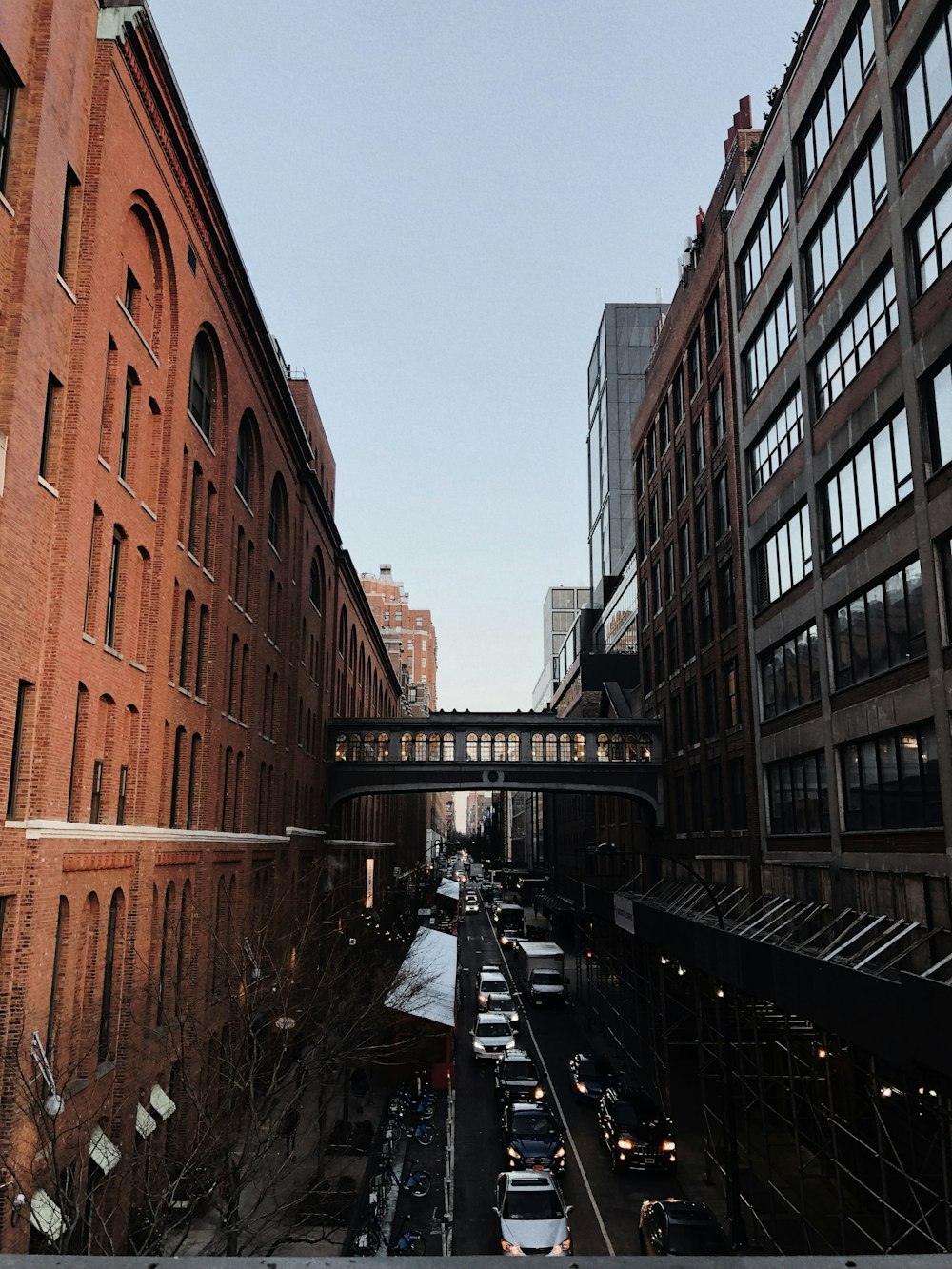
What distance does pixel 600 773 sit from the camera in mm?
54250

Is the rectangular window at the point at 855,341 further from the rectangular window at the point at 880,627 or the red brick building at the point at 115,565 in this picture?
the red brick building at the point at 115,565

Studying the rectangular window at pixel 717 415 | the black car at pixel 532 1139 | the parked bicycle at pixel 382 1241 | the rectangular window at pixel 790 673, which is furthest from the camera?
the rectangular window at pixel 717 415

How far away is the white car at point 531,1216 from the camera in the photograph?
21.5 metres

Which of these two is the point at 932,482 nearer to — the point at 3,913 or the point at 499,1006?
the point at 3,913

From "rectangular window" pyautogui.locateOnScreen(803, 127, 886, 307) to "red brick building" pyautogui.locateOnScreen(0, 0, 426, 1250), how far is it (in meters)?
17.5

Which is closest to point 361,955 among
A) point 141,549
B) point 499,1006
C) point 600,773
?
point 499,1006

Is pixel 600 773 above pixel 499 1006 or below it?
above

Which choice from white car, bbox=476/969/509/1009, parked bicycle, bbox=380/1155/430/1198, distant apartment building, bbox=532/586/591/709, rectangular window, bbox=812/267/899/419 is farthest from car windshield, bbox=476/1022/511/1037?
distant apartment building, bbox=532/586/591/709

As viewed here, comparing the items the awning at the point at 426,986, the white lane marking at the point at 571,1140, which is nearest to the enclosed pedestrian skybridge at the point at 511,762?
the awning at the point at 426,986

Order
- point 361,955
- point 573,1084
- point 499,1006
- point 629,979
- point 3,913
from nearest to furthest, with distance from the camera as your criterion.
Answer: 1. point 3,913
2. point 573,1084
3. point 361,955
4. point 499,1006
5. point 629,979

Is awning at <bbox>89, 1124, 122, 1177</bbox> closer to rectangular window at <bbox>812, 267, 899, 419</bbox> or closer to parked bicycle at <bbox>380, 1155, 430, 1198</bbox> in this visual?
parked bicycle at <bbox>380, 1155, 430, 1198</bbox>

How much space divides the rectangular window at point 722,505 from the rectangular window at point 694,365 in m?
5.44

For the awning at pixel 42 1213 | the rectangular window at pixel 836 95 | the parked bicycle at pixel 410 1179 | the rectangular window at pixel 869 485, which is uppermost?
the rectangular window at pixel 836 95

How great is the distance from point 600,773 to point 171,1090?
1237 inches
